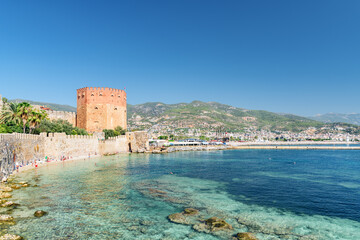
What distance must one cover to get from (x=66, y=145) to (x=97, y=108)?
13.5m

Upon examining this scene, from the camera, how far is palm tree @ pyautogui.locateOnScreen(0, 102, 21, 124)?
26913mm

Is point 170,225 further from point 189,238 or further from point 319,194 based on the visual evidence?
point 319,194

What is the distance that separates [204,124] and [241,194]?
147 metres

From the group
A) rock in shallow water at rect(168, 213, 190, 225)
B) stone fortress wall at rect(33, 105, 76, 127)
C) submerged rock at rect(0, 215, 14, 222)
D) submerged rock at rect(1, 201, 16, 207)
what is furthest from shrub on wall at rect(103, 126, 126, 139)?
rock in shallow water at rect(168, 213, 190, 225)

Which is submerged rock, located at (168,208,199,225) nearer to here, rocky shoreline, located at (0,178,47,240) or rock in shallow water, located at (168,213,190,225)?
rock in shallow water, located at (168,213,190,225)

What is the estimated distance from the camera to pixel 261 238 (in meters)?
8.73

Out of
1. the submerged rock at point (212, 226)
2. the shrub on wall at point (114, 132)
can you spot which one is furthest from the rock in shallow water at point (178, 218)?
the shrub on wall at point (114, 132)

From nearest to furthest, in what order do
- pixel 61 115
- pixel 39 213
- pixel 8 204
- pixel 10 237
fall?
pixel 10 237, pixel 39 213, pixel 8 204, pixel 61 115

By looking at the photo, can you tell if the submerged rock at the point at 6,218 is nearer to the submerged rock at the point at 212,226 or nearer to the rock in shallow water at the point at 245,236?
the submerged rock at the point at 212,226

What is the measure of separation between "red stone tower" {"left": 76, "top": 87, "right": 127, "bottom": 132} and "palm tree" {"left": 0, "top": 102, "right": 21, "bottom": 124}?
15.8m

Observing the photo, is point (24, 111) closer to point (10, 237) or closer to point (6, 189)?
point (6, 189)

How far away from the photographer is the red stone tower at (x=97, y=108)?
143 ft

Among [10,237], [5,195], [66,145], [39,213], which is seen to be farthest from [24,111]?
[10,237]

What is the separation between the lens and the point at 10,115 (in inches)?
1062
